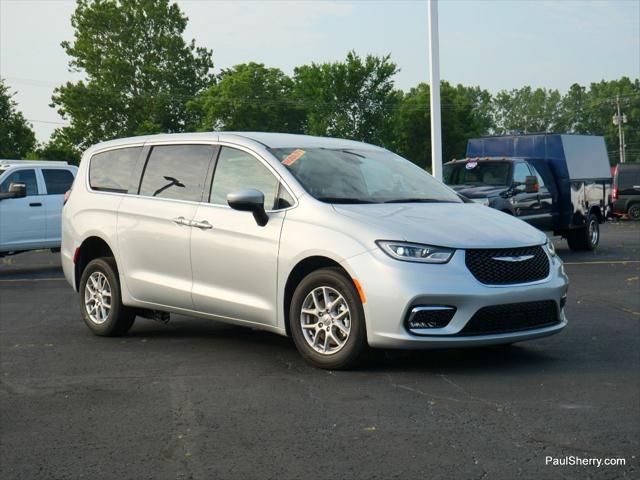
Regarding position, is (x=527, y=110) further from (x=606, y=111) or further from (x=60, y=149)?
(x=60, y=149)

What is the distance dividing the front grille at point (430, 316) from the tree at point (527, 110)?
17673cm

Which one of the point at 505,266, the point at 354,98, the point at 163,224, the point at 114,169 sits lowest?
the point at 505,266

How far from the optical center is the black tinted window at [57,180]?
1861 cm

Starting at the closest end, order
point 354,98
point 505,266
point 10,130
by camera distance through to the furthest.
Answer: point 505,266, point 10,130, point 354,98

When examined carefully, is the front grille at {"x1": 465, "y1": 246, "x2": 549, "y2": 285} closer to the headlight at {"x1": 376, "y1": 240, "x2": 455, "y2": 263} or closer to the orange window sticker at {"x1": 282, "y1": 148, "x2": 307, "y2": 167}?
the headlight at {"x1": 376, "y1": 240, "x2": 455, "y2": 263}

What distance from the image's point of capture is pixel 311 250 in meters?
7.42

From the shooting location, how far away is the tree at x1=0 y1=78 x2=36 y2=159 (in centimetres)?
6564

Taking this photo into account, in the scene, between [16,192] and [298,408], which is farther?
[16,192]

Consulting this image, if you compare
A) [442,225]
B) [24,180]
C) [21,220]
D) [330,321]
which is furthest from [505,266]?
[24,180]

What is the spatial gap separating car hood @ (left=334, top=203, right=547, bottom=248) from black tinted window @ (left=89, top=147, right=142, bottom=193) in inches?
102

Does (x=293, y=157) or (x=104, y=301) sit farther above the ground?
(x=293, y=157)

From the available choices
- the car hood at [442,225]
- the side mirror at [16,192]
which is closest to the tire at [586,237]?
the side mirror at [16,192]

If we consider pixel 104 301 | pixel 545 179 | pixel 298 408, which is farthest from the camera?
pixel 545 179

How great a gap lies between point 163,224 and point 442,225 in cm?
250
